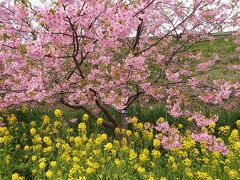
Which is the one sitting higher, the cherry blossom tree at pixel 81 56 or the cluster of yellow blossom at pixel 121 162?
the cherry blossom tree at pixel 81 56

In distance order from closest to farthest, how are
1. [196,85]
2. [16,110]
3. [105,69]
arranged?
[105,69]
[196,85]
[16,110]

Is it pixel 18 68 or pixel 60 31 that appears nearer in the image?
pixel 60 31

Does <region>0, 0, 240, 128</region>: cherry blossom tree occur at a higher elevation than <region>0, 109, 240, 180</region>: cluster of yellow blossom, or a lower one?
higher

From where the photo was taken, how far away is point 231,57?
15.3 metres

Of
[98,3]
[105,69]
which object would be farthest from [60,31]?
[105,69]

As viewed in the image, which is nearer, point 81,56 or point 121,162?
point 121,162

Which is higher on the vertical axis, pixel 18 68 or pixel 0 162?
pixel 18 68

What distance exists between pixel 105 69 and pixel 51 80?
2.69 feet

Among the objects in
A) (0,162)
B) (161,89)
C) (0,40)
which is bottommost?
(0,162)

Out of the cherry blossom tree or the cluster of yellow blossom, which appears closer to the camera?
the cluster of yellow blossom

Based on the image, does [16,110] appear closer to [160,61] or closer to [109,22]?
[160,61]

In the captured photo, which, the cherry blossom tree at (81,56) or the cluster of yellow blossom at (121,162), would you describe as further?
the cherry blossom tree at (81,56)

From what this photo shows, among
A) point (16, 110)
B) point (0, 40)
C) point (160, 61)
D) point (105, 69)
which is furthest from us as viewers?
point (16, 110)

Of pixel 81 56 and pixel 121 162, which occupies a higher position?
pixel 81 56
